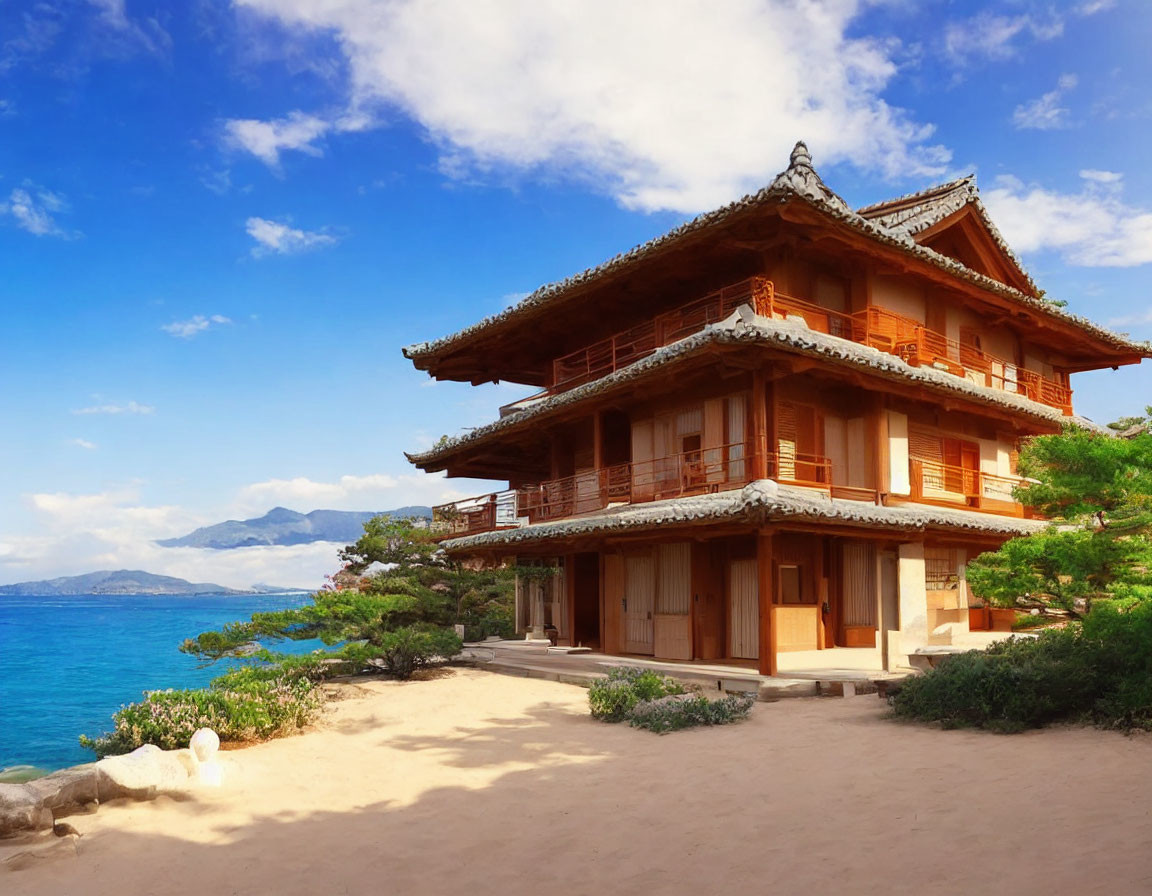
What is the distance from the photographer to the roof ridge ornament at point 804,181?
1525cm

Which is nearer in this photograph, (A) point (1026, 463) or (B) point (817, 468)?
(A) point (1026, 463)

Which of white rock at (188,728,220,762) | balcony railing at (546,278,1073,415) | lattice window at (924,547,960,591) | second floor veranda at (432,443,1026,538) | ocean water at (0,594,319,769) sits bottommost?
ocean water at (0,594,319,769)

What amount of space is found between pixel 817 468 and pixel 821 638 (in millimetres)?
3433

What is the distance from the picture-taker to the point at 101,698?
30.5 m

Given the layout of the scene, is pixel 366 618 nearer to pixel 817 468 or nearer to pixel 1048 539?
pixel 817 468

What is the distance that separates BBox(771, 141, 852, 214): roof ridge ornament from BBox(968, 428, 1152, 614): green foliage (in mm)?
6264

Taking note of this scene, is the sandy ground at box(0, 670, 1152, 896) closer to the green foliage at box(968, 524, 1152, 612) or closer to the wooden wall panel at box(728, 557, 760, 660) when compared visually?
the green foliage at box(968, 524, 1152, 612)

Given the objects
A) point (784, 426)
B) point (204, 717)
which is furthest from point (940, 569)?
point (204, 717)

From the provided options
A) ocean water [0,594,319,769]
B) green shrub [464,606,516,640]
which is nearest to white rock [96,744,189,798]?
ocean water [0,594,319,769]

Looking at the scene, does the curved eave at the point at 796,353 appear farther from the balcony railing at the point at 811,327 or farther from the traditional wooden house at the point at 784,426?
the balcony railing at the point at 811,327

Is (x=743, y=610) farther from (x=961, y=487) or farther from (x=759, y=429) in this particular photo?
(x=961, y=487)

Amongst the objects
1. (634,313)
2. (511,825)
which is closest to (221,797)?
(511,825)

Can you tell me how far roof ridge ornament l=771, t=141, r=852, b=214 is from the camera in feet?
50.0

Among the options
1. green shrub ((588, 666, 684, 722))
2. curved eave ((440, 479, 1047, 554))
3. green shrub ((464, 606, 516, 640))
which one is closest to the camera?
green shrub ((588, 666, 684, 722))
